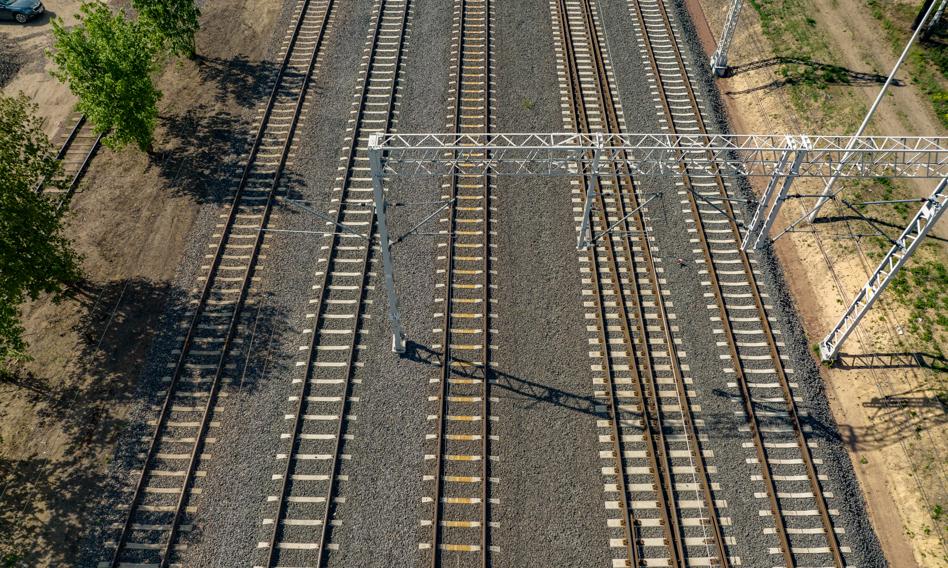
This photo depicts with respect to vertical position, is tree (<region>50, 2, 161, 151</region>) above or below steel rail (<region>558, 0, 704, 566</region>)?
above

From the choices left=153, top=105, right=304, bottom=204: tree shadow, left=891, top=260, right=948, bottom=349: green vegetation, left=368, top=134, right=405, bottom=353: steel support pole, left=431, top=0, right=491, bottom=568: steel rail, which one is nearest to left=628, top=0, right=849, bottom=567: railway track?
left=891, top=260, right=948, bottom=349: green vegetation


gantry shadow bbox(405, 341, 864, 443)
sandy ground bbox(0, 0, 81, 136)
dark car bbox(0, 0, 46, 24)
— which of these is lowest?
gantry shadow bbox(405, 341, 864, 443)

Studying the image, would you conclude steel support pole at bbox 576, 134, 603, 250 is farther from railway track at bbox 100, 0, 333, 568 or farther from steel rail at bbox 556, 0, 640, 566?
railway track at bbox 100, 0, 333, 568

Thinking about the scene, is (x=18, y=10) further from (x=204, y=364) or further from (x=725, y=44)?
(x=725, y=44)

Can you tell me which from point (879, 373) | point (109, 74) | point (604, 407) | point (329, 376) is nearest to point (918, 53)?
point (879, 373)

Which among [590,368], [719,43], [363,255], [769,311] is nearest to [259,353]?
[363,255]

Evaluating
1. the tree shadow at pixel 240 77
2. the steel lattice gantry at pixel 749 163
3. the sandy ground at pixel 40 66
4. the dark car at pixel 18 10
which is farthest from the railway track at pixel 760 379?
the dark car at pixel 18 10
